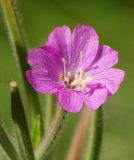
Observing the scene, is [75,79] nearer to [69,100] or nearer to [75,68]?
[75,68]

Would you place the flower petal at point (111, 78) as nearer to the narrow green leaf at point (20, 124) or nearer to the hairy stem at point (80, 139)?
the narrow green leaf at point (20, 124)

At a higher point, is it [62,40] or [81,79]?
[62,40]

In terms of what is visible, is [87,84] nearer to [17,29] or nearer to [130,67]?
[17,29]

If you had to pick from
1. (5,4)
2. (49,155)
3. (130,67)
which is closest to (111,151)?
(130,67)

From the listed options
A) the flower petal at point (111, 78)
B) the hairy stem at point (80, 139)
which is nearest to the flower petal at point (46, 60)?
the flower petal at point (111, 78)

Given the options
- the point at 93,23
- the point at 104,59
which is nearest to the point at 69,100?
the point at 104,59

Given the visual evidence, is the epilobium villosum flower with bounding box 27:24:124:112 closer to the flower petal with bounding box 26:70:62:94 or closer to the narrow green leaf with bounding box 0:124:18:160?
the flower petal with bounding box 26:70:62:94
